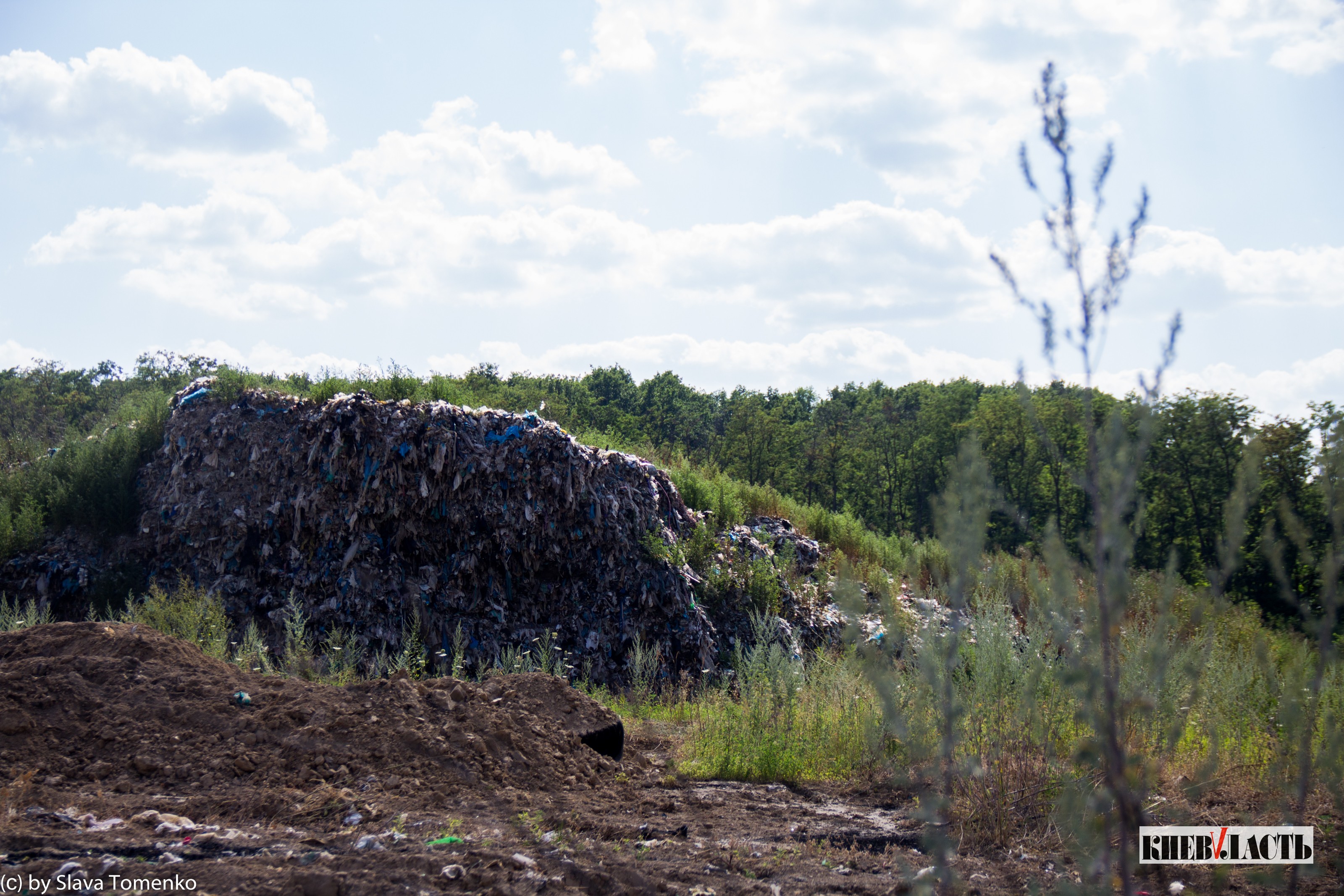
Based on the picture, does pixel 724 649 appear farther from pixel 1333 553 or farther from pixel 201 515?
pixel 1333 553

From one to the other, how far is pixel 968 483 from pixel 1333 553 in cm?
119

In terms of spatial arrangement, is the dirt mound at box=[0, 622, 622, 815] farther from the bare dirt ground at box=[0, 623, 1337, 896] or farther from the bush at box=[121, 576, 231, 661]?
the bush at box=[121, 576, 231, 661]

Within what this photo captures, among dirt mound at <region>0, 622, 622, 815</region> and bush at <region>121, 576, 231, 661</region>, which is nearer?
dirt mound at <region>0, 622, 622, 815</region>

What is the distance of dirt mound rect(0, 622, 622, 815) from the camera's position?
4285 mm

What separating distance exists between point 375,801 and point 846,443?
3417cm

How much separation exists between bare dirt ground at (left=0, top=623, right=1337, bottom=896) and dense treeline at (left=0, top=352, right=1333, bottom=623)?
2.20 meters

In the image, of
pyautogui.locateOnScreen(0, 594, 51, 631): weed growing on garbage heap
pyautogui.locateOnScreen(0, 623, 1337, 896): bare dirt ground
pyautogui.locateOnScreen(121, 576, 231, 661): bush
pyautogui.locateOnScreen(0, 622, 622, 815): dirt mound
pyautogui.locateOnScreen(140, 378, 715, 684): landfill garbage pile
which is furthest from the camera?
pyautogui.locateOnScreen(140, 378, 715, 684): landfill garbage pile

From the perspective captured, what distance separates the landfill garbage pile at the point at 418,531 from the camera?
9906 mm

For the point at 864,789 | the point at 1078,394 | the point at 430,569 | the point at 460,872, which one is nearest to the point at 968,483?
the point at 1078,394

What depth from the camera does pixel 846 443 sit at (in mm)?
36781

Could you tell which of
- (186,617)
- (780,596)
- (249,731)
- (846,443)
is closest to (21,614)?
(186,617)

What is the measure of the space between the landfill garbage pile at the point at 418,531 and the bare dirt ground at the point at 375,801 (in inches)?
161

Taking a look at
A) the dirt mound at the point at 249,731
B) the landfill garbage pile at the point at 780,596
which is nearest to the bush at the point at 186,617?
the dirt mound at the point at 249,731

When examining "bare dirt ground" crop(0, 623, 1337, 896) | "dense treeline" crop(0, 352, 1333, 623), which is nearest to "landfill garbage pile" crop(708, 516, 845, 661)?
"dense treeline" crop(0, 352, 1333, 623)
